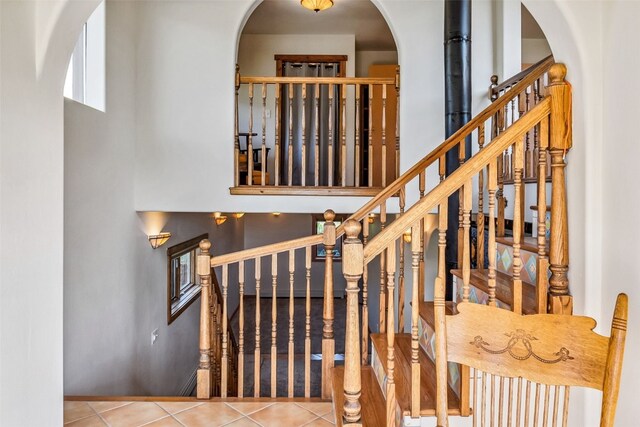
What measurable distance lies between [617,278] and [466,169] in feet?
2.15

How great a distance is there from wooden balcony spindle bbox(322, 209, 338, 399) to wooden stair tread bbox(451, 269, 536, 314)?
74 centimetres

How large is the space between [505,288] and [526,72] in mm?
1851

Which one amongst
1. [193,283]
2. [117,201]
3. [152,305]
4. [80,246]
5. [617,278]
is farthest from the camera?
[193,283]

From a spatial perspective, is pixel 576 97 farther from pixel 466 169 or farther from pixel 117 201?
pixel 117 201

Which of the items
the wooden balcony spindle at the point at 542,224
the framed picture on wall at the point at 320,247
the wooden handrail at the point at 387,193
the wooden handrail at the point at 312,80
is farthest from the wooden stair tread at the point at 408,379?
the framed picture on wall at the point at 320,247

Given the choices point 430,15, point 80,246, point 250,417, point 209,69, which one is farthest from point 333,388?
point 430,15

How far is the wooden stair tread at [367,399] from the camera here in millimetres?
1961

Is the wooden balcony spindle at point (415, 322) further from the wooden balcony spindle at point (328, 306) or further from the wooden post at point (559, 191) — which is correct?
the wooden balcony spindle at point (328, 306)

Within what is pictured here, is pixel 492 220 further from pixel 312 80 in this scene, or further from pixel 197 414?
pixel 312 80

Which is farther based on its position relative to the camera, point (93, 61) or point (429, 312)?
point (93, 61)

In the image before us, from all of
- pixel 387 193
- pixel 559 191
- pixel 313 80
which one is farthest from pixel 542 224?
pixel 313 80

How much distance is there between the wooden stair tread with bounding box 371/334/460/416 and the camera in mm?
1774

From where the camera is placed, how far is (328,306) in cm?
239

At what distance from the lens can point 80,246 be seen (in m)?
2.90
